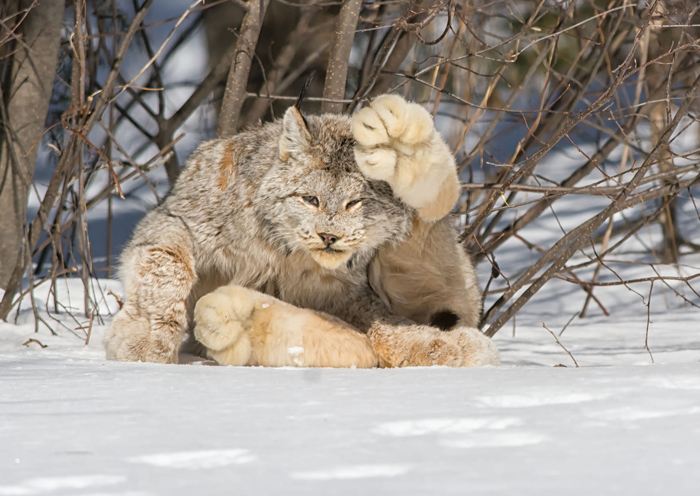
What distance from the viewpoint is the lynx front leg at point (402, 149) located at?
2076 mm

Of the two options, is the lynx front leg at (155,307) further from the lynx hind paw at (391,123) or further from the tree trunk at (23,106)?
the tree trunk at (23,106)

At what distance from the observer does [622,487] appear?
0.94 meters

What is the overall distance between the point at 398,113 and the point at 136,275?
966 millimetres

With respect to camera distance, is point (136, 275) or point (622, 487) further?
point (136, 275)

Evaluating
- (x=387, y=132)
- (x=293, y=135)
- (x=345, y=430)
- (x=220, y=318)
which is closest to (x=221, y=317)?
(x=220, y=318)

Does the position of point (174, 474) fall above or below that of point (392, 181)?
below

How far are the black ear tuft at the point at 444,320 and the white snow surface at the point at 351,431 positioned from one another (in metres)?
0.65

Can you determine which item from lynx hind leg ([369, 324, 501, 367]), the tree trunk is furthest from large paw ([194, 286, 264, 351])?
the tree trunk

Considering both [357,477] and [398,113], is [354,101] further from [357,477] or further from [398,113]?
[357,477]

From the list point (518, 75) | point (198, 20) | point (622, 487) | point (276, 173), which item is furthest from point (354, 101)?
point (518, 75)

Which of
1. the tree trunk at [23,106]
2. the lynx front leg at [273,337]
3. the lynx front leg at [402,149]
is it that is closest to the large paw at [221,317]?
the lynx front leg at [273,337]

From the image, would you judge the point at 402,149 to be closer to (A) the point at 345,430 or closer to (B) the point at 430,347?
(B) the point at 430,347

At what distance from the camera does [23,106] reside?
3535 millimetres

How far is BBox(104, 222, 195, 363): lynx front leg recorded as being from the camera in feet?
7.33
